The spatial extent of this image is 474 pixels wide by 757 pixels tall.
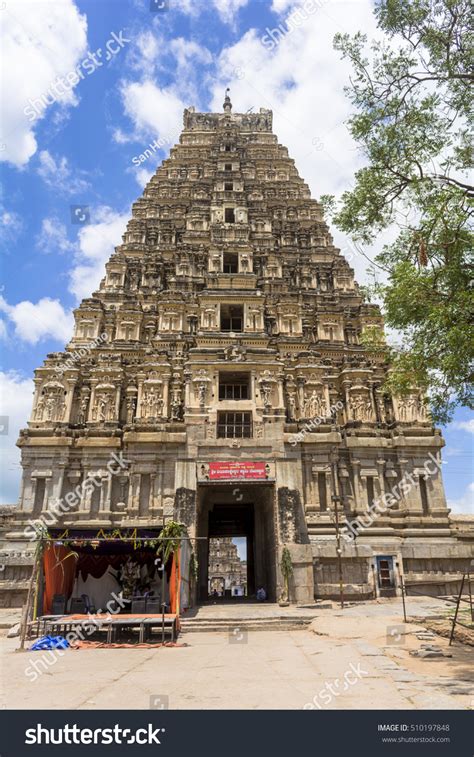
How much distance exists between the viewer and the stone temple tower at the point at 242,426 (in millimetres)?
23000

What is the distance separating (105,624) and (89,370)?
17.6 metres

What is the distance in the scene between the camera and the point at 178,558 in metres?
17.0

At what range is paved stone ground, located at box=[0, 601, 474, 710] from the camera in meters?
7.20

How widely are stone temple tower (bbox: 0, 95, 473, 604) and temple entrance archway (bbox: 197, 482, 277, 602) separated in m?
0.17

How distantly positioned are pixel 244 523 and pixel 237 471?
13.5m

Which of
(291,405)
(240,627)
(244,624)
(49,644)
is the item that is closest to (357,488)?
(291,405)

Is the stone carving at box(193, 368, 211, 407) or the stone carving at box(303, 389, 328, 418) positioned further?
the stone carving at box(303, 389, 328, 418)

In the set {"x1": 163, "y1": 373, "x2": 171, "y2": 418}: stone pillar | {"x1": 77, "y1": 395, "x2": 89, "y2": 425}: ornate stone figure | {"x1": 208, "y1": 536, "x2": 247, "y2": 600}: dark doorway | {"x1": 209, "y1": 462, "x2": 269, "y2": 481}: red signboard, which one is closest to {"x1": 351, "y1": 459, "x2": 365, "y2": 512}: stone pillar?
{"x1": 209, "y1": 462, "x2": 269, "y2": 481}: red signboard

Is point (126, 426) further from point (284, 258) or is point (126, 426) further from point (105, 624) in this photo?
point (284, 258)

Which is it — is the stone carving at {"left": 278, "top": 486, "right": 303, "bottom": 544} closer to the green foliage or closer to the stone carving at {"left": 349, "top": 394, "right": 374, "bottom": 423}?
the green foliage

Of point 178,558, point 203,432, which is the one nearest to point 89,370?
point 203,432

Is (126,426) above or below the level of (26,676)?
above

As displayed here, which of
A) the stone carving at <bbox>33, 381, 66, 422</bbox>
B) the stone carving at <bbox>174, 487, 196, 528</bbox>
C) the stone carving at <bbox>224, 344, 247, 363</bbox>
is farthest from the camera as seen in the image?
the stone carving at <bbox>33, 381, 66, 422</bbox>

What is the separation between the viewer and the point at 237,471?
2303cm
